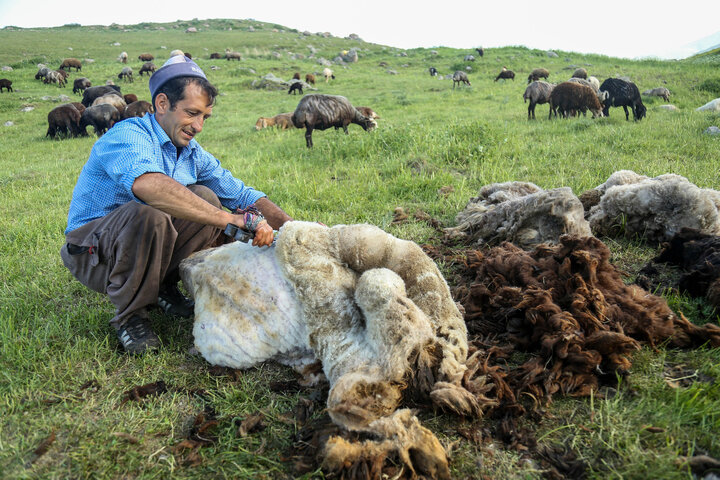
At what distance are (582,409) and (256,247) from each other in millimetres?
2115

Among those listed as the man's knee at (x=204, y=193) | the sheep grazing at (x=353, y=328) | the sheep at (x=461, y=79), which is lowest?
the sheep grazing at (x=353, y=328)

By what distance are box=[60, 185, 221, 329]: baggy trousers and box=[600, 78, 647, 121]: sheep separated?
12.4 meters

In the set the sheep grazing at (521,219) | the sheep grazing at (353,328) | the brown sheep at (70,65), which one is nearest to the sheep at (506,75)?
the sheep grazing at (521,219)

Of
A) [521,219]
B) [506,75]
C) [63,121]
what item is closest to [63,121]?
[63,121]

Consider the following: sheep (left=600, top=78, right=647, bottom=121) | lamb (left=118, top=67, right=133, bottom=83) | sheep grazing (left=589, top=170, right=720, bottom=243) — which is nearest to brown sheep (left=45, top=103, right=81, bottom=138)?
lamb (left=118, top=67, right=133, bottom=83)

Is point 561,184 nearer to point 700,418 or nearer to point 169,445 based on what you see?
point 700,418

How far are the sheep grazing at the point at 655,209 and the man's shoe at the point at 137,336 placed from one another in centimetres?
405

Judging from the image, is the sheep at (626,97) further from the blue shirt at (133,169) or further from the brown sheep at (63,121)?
the brown sheep at (63,121)

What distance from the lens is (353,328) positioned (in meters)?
2.46

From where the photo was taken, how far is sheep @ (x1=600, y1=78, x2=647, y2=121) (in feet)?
38.1

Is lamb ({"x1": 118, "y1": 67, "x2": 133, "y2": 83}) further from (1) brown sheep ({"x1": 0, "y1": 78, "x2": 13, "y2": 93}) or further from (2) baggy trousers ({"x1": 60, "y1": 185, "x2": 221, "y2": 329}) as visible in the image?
(2) baggy trousers ({"x1": 60, "y1": 185, "x2": 221, "y2": 329})

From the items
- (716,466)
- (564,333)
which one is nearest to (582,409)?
(564,333)

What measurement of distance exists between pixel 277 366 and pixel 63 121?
1518 cm

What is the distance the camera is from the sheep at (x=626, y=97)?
1162 centimetres
